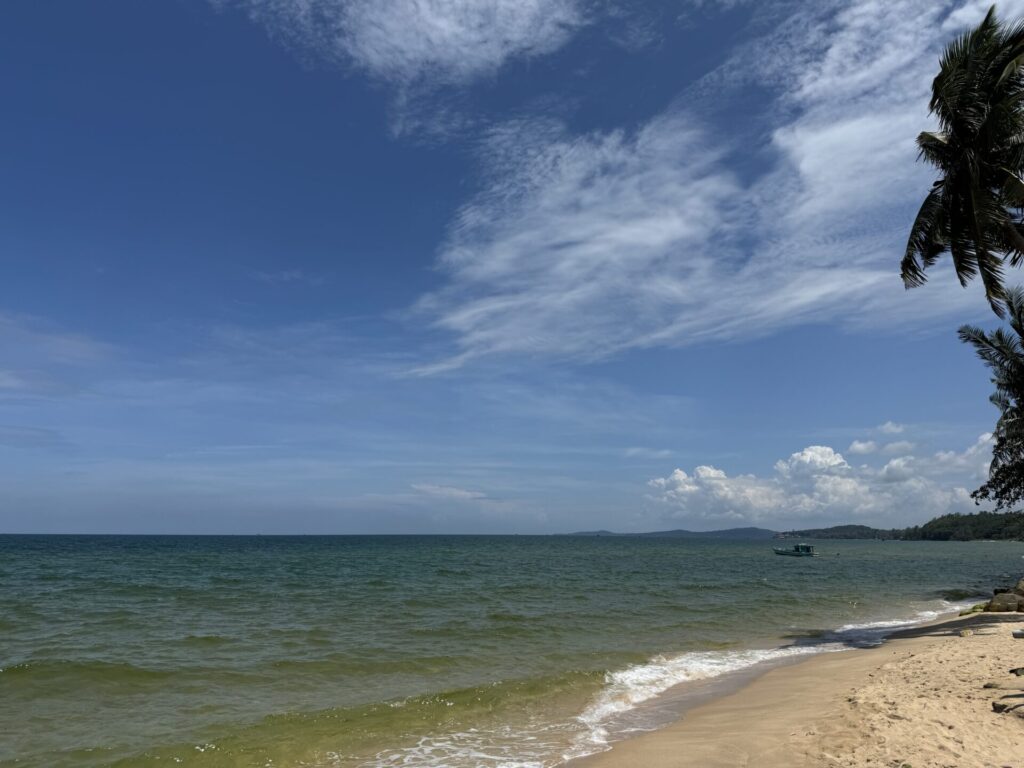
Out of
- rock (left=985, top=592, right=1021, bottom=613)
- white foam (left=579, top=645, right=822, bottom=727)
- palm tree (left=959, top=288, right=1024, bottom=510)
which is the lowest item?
white foam (left=579, top=645, right=822, bottom=727)

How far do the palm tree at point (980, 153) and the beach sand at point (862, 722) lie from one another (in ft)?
31.4

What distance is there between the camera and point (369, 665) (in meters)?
15.2

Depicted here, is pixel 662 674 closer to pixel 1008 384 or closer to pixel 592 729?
pixel 592 729

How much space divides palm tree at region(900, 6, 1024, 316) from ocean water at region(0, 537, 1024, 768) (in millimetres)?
11797

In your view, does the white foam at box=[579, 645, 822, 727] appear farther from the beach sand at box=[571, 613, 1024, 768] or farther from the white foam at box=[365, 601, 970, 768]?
the beach sand at box=[571, 613, 1024, 768]

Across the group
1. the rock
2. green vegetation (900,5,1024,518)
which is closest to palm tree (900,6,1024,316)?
green vegetation (900,5,1024,518)

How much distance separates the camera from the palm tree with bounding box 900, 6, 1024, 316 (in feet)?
48.6

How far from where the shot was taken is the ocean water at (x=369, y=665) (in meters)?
10.0

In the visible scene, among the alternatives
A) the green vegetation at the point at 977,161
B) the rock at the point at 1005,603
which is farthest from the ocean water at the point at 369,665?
the green vegetation at the point at 977,161

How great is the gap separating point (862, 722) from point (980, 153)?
1392 cm

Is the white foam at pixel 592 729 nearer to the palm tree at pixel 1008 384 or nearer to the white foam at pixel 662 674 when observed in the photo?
the white foam at pixel 662 674

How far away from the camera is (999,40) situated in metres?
15.0

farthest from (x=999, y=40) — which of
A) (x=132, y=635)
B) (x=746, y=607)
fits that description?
(x=132, y=635)

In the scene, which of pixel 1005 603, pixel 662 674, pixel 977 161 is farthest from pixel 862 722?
pixel 1005 603
